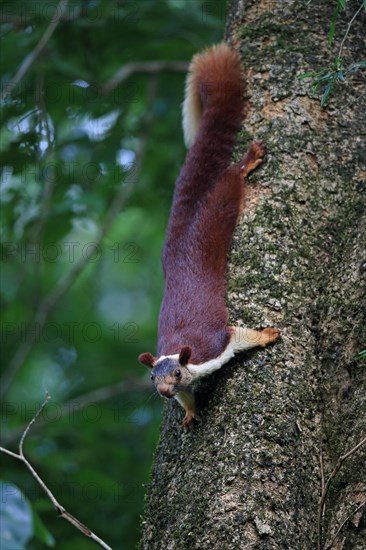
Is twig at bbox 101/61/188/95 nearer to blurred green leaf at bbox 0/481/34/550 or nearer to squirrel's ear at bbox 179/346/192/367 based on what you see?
squirrel's ear at bbox 179/346/192/367

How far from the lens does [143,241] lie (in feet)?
30.6

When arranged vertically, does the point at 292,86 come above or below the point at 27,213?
below

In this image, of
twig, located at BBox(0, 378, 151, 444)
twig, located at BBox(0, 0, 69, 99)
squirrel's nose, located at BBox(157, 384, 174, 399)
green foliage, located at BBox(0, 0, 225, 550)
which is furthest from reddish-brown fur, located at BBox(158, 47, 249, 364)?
twig, located at BBox(0, 378, 151, 444)

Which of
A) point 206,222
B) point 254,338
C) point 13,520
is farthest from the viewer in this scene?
point 206,222

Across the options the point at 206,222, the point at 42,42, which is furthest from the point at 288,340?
the point at 42,42

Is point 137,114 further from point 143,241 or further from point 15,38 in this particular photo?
point 143,241

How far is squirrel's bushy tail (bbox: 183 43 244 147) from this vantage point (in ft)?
12.9

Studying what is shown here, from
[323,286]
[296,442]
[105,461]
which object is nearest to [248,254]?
[323,286]

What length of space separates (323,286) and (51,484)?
3264mm

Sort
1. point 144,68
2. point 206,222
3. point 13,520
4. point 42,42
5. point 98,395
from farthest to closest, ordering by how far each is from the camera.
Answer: point 98,395 < point 144,68 < point 42,42 < point 206,222 < point 13,520

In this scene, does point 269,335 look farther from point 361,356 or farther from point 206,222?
point 206,222

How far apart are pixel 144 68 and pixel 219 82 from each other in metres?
2.55

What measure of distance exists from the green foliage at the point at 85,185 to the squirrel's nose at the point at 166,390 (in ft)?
6.26

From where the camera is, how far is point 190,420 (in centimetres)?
322
